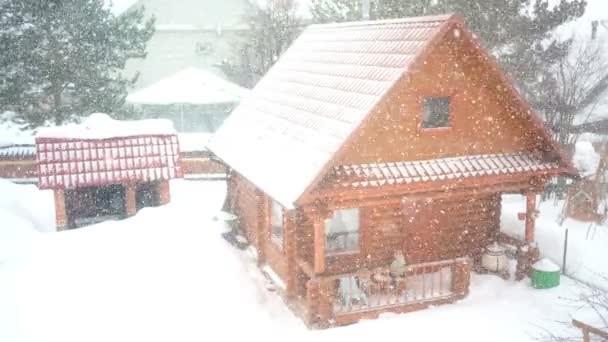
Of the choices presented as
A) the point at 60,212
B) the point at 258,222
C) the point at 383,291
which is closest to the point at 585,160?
the point at 383,291

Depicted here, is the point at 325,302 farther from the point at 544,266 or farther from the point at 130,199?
the point at 130,199

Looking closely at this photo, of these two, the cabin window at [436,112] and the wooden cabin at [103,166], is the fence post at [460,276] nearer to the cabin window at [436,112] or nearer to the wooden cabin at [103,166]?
the cabin window at [436,112]

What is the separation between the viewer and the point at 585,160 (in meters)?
23.5

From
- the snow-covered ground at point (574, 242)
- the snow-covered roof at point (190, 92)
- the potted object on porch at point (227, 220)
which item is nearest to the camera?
the snow-covered ground at point (574, 242)

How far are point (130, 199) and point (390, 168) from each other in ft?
30.3

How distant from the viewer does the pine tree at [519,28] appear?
22.1m

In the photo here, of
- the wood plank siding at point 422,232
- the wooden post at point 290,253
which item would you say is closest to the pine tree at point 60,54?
the wooden post at point 290,253

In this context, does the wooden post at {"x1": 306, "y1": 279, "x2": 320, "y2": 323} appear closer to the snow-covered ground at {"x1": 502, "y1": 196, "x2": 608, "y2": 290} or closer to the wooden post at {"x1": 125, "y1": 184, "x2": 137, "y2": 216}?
the snow-covered ground at {"x1": 502, "y1": 196, "x2": 608, "y2": 290}

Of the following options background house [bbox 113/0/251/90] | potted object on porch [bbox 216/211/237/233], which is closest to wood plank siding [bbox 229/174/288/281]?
potted object on porch [bbox 216/211/237/233]

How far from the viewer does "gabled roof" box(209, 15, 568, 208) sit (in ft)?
35.2

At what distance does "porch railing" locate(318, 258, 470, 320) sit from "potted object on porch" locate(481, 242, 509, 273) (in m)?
1.15

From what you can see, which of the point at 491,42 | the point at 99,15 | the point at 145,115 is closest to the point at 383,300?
the point at 491,42

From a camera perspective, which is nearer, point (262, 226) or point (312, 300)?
point (312, 300)

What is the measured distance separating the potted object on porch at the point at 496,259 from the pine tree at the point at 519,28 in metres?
10.5
